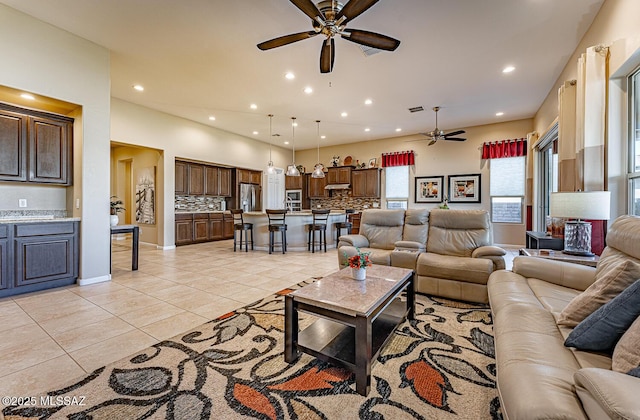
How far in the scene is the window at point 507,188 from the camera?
271 inches

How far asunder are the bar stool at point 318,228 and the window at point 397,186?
2.96 metres

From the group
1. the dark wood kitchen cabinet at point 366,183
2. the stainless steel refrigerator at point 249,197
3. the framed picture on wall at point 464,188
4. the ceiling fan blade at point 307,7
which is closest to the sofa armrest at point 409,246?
the ceiling fan blade at point 307,7

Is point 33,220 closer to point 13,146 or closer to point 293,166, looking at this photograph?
point 13,146

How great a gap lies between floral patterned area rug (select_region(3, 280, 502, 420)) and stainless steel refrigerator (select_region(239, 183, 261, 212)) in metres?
6.65

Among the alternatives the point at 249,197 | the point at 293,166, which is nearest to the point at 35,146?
the point at 293,166

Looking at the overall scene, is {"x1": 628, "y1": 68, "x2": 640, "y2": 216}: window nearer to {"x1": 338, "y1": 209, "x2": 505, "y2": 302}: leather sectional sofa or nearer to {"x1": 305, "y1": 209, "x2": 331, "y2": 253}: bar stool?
{"x1": 338, "y1": 209, "x2": 505, "y2": 302}: leather sectional sofa

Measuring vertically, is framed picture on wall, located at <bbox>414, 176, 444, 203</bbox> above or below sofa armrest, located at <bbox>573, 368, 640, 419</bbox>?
above

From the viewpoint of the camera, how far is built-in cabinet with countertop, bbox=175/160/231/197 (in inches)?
280

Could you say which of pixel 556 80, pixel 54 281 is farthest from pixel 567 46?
pixel 54 281

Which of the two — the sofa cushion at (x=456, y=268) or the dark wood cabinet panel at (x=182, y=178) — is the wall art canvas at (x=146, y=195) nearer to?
the dark wood cabinet panel at (x=182, y=178)

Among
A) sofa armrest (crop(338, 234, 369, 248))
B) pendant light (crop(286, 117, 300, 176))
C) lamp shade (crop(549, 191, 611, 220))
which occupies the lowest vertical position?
sofa armrest (crop(338, 234, 369, 248))

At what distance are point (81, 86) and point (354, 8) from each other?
3.67m

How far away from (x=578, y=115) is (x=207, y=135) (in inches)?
294

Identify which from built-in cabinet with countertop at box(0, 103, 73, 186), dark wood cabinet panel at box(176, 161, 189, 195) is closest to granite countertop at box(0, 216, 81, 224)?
built-in cabinet with countertop at box(0, 103, 73, 186)
